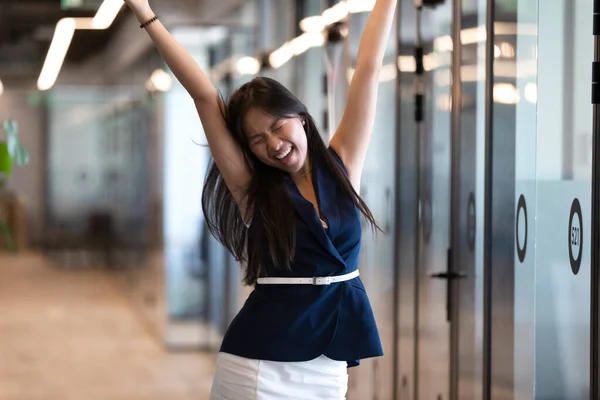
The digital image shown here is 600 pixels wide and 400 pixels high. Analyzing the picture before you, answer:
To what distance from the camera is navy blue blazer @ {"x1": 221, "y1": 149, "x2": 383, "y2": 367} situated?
1989 millimetres

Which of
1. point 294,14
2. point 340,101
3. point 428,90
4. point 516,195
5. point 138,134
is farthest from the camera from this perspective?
point 138,134

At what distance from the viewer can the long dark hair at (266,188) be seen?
1975 millimetres

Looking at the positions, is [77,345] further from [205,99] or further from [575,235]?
[205,99]

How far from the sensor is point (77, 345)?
6348 mm

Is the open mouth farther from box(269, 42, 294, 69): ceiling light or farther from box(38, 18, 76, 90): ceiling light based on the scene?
box(38, 18, 76, 90): ceiling light

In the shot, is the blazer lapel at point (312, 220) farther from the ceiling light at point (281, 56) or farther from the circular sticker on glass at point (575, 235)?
the ceiling light at point (281, 56)

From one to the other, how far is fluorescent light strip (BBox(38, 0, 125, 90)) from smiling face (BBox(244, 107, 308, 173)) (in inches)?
169

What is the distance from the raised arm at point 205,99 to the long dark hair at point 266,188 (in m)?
0.02

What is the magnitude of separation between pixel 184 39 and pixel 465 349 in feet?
11.6

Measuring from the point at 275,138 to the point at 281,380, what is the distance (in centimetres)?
45

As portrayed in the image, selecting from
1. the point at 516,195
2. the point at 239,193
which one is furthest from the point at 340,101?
the point at 239,193

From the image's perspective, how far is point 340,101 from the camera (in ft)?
16.6

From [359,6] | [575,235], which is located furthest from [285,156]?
[359,6]

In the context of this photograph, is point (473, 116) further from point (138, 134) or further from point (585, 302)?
point (138, 134)
